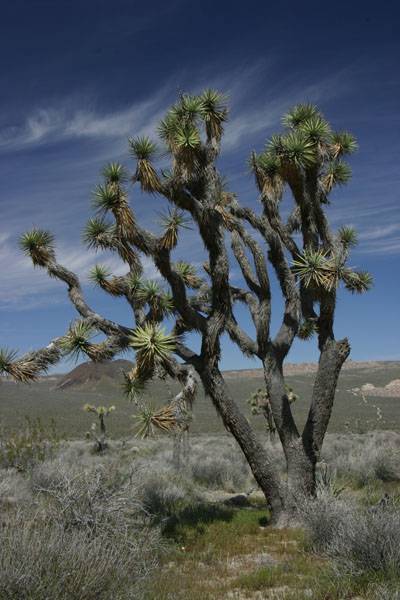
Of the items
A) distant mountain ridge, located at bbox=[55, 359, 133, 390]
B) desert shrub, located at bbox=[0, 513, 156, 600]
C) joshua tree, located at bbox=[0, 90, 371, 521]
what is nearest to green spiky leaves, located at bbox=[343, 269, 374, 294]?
joshua tree, located at bbox=[0, 90, 371, 521]

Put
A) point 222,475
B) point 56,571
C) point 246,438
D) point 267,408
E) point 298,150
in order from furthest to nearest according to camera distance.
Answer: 1. point 267,408
2. point 222,475
3. point 246,438
4. point 298,150
5. point 56,571

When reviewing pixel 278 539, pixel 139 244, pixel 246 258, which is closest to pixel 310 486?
pixel 278 539

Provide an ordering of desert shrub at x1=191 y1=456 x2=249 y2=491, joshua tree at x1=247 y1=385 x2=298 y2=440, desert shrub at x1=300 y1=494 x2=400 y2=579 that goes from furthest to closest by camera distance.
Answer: joshua tree at x1=247 y1=385 x2=298 y2=440 → desert shrub at x1=191 y1=456 x2=249 y2=491 → desert shrub at x1=300 y1=494 x2=400 y2=579

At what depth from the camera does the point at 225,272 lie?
10.4 m

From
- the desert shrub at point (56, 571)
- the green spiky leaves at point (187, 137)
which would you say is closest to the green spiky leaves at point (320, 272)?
the green spiky leaves at point (187, 137)

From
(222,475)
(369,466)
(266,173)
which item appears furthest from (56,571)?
(369,466)

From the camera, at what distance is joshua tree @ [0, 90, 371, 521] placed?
983cm

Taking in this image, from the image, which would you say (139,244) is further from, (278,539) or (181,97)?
(278,539)

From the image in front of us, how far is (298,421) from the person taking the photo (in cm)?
4031

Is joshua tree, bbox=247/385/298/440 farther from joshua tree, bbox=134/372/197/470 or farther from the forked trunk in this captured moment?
joshua tree, bbox=134/372/197/470

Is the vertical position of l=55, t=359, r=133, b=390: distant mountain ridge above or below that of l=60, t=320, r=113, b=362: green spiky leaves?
above

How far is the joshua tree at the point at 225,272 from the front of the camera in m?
9.83

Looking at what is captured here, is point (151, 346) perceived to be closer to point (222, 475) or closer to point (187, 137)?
point (187, 137)

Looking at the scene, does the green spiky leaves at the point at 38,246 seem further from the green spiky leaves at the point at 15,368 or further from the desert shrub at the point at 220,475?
the desert shrub at the point at 220,475
